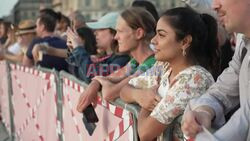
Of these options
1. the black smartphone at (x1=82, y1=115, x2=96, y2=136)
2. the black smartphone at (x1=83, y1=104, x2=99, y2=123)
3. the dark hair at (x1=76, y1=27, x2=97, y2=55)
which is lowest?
the dark hair at (x1=76, y1=27, x2=97, y2=55)

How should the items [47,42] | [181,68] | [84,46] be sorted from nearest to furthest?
[181,68] < [84,46] < [47,42]

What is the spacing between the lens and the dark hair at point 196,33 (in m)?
3.14

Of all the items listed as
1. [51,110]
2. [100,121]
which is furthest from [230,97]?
[51,110]

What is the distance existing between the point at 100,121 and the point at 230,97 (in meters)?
1.51

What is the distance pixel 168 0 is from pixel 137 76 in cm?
9183

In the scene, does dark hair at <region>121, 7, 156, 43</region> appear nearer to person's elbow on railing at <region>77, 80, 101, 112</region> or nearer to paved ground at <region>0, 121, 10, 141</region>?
person's elbow on railing at <region>77, 80, 101, 112</region>

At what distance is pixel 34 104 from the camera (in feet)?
22.3

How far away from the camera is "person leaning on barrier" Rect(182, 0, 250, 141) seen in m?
2.26

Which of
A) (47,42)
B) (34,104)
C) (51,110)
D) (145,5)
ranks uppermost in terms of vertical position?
(145,5)

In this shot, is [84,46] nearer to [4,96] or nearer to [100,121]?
[100,121]

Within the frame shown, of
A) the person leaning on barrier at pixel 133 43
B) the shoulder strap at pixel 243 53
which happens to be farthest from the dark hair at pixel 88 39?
the shoulder strap at pixel 243 53

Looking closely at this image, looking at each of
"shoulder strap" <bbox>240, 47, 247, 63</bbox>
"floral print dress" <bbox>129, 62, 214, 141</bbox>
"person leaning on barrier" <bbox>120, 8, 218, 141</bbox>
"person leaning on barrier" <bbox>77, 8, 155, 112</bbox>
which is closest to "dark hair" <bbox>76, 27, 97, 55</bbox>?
"person leaning on barrier" <bbox>77, 8, 155, 112</bbox>

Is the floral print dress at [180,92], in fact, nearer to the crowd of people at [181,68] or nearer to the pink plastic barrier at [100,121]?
the crowd of people at [181,68]

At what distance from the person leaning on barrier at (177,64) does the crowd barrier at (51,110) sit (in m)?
0.10
